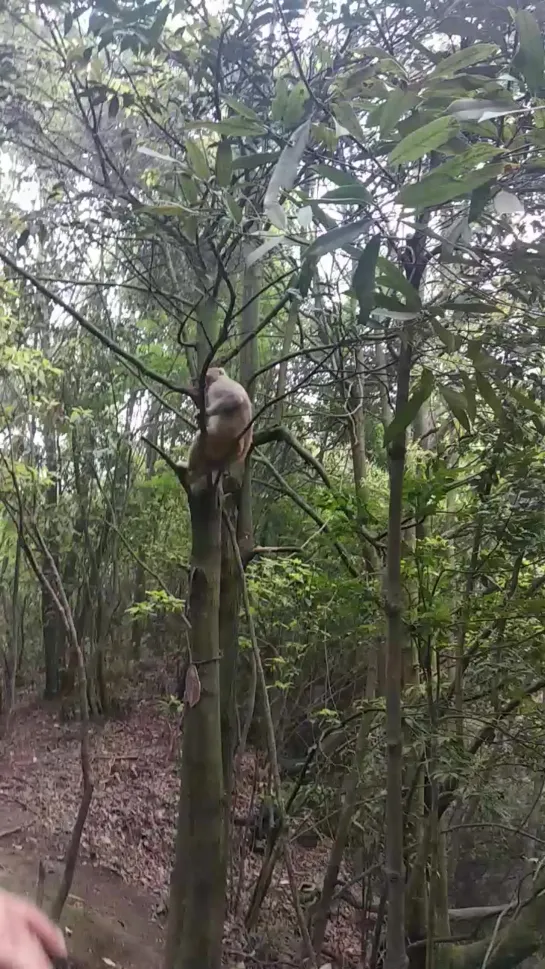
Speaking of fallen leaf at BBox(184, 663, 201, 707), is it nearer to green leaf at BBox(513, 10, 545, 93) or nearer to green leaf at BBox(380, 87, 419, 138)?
green leaf at BBox(380, 87, 419, 138)

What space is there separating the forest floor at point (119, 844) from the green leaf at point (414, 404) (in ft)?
7.49

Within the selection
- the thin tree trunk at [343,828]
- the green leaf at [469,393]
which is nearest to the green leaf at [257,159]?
the green leaf at [469,393]

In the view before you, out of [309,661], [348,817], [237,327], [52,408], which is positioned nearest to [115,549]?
[52,408]

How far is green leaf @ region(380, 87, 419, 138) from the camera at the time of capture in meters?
0.88

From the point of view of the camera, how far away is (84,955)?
2857mm

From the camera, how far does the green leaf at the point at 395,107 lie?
88cm

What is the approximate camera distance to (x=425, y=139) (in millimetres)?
728

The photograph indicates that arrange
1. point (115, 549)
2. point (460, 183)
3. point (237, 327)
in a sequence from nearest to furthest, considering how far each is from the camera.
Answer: point (460, 183) → point (237, 327) → point (115, 549)

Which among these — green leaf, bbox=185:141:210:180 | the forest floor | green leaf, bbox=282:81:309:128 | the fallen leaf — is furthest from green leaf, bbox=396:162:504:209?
the forest floor

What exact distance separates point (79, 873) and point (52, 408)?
265 centimetres

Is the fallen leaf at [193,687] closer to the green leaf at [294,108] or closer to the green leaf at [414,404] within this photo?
the green leaf at [414,404]

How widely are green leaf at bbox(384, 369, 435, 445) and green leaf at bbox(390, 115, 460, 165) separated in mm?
405

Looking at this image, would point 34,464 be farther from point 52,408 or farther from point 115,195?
point 115,195

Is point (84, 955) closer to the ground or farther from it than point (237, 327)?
closer to the ground
